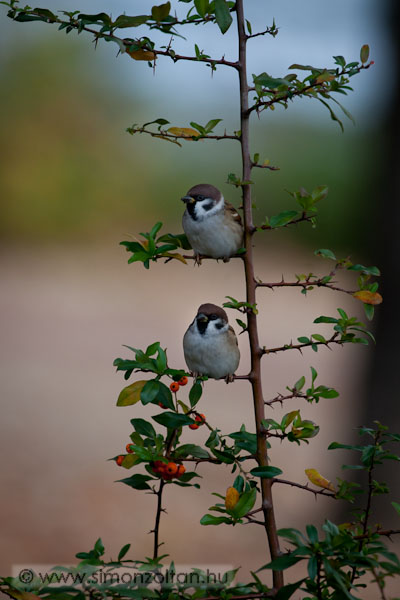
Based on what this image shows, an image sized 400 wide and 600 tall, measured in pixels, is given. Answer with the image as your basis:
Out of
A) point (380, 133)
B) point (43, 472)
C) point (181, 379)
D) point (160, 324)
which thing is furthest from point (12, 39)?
point (181, 379)

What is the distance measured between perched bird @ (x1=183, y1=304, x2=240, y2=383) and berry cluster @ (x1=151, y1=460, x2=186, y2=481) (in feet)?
0.92

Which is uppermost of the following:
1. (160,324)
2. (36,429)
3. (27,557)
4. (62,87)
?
(62,87)

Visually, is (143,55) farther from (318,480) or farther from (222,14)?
(318,480)

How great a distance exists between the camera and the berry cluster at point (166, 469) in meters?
1.00

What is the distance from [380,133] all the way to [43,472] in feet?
7.28

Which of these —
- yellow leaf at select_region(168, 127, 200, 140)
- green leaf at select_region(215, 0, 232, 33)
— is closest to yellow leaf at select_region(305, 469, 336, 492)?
yellow leaf at select_region(168, 127, 200, 140)

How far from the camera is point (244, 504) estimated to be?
982mm

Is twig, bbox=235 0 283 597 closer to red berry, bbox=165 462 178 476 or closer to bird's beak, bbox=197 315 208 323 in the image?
red berry, bbox=165 462 178 476

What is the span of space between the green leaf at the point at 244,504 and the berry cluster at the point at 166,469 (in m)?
0.10

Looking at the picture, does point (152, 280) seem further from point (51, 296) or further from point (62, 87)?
point (62, 87)

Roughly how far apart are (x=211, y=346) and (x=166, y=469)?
0.34 m

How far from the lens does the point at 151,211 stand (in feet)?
22.5

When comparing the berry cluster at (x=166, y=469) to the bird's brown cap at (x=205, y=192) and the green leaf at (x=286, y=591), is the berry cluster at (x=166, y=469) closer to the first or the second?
the green leaf at (x=286, y=591)

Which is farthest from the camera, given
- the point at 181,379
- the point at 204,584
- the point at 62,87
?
the point at 62,87
